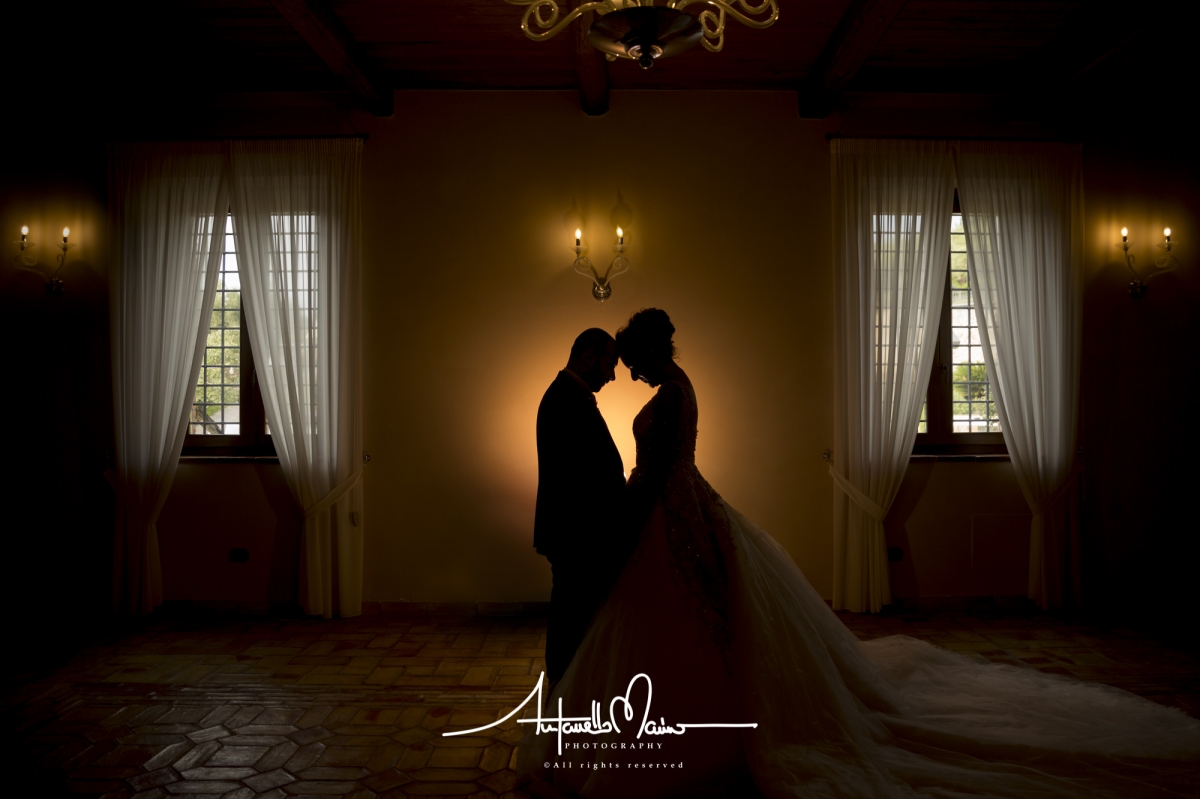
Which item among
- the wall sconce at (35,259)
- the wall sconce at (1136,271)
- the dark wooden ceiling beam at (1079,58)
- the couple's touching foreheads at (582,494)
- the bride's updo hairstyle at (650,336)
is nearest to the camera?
the couple's touching foreheads at (582,494)

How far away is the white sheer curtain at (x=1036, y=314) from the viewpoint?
14.4 ft

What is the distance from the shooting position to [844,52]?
3.81 m

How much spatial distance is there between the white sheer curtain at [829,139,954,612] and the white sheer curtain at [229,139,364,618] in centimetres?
314

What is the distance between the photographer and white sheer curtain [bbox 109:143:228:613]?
436cm

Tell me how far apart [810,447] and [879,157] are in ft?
6.41

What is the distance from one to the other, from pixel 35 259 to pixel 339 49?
7.61 feet

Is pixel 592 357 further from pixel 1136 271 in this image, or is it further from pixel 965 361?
pixel 1136 271

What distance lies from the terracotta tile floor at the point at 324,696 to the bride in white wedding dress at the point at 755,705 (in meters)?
0.44

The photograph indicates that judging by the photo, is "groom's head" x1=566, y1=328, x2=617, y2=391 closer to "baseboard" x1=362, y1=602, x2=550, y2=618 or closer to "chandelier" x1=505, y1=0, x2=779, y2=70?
"chandelier" x1=505, y1=0, x2=779, y2=70

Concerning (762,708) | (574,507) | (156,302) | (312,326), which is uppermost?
(156,302)

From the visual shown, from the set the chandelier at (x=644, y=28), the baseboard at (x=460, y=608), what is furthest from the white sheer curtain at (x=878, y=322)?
the chandelier at (x=644, y=28)

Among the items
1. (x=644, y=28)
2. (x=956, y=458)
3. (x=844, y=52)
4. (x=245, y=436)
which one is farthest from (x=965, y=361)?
(x=245, y=436)

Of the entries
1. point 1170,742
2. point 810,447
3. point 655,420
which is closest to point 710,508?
point 655,420

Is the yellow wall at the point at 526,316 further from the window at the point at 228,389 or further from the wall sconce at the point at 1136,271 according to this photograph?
the wall sconce at the point at 1136,271
